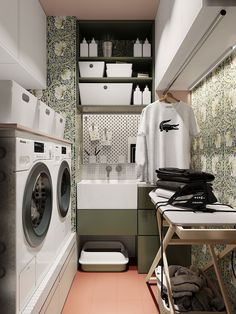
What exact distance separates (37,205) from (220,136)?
1.45 m

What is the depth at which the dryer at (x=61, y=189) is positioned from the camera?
229cm

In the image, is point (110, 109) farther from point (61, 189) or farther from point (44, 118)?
point (44, 118)

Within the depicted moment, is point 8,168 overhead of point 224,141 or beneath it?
beneath

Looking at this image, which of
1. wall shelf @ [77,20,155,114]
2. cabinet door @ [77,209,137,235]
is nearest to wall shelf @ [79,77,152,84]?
wall shelf @ [77,20,155,114]

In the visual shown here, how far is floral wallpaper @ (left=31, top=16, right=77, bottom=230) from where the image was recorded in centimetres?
311

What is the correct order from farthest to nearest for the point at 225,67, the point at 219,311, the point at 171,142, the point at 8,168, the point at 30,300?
the point at 171,142 → the point at 225,67 → the point at 219,311 → the point at 30,300 → the point at 8,168

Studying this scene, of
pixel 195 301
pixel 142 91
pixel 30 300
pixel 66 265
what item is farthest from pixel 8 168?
pixel 142 91

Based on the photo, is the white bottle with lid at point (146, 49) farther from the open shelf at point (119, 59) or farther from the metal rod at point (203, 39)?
the metal rod at point (203, 39)

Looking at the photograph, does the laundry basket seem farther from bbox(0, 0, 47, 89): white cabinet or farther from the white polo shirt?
bbox(0, 0, 47, 89): white cabinet

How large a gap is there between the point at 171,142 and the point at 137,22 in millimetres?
1400

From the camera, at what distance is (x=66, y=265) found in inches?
96.7

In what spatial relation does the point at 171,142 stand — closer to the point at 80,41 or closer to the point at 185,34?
the point at 185,34

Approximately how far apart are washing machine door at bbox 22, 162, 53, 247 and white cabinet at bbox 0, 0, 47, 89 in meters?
0.85

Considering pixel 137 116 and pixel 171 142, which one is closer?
pixel 171 142
